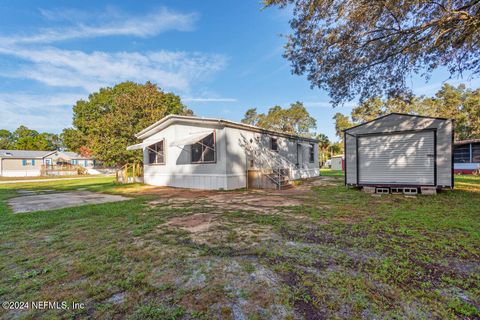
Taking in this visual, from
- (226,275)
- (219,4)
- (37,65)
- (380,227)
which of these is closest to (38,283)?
(226,275)

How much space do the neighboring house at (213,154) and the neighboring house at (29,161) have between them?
1225 inches

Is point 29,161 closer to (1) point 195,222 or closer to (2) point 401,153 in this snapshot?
(1) point 195,222

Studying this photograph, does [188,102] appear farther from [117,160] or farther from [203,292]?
[203,292]

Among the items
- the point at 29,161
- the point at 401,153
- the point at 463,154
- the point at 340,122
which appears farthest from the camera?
the point at 340,122

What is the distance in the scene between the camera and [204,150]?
37.1ft

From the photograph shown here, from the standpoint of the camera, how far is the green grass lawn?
6.63ft

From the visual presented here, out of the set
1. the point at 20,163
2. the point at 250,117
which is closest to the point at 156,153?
the point at 20,163

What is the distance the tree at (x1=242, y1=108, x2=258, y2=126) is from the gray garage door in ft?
119

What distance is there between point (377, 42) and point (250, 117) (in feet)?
130

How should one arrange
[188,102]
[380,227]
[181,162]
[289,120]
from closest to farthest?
1. [380,227]
2. [181,162]
3. [188,102]
4. [289,120]

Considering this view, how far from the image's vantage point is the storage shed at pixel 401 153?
8.39m

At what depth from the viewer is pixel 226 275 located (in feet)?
8.63

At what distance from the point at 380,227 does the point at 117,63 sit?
57.5 feet

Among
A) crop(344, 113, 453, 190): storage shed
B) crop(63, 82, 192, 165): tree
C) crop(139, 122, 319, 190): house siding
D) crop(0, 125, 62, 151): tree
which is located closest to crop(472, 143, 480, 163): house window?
crop(344, 113, 453, 190): storage shed
